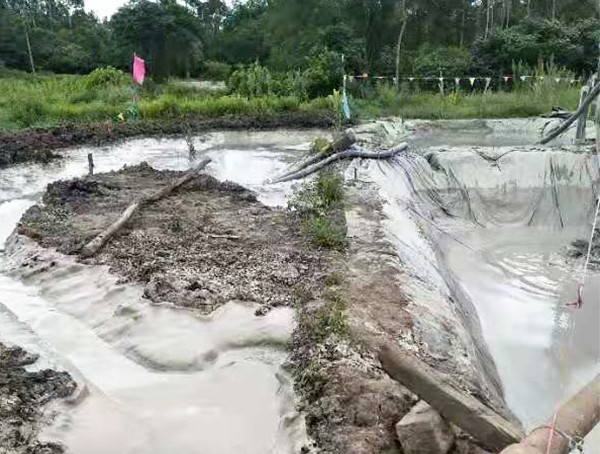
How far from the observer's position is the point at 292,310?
16.8 ft

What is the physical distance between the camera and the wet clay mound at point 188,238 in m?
5.60

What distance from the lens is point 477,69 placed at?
2223 cm

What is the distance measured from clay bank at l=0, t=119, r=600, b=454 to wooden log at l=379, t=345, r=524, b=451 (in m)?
0.02

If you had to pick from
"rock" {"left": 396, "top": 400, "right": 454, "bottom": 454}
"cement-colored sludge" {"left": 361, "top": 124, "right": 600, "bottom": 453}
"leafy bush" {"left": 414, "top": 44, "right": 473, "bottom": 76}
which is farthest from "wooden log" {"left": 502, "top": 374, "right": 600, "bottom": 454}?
"leafy bush" {"left": 414, "top": 44, "right": 473, "bottom": 76}

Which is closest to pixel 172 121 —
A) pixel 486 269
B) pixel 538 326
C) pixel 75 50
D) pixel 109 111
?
pixel 109 111

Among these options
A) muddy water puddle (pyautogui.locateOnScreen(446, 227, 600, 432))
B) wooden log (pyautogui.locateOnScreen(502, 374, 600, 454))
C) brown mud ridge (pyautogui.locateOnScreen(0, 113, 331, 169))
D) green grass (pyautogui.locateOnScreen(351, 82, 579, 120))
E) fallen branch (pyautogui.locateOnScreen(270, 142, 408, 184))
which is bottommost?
muddy water puddle (pyautogui.locateOnScreen(446, 227, 600, 432))

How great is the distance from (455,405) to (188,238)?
4481mm

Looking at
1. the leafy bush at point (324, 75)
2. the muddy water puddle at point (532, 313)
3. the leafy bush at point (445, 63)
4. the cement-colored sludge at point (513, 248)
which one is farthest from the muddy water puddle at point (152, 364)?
the leafy bush at point (445, 63)

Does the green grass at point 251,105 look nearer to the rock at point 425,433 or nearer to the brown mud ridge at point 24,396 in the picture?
the brown mud ridge at point 24,396

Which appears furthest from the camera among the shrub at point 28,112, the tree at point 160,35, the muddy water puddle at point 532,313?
the tree at point 160,35

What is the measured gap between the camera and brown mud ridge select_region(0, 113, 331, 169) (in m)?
12.0

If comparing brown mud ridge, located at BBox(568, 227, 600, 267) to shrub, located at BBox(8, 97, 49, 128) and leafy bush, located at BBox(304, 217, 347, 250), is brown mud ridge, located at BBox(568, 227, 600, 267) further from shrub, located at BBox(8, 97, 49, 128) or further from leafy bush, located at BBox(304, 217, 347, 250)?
shrub, located at BBox(8, 97, 49, 128)

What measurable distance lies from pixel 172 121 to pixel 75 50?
20.6 m

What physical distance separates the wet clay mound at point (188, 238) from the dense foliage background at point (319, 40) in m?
11.5
